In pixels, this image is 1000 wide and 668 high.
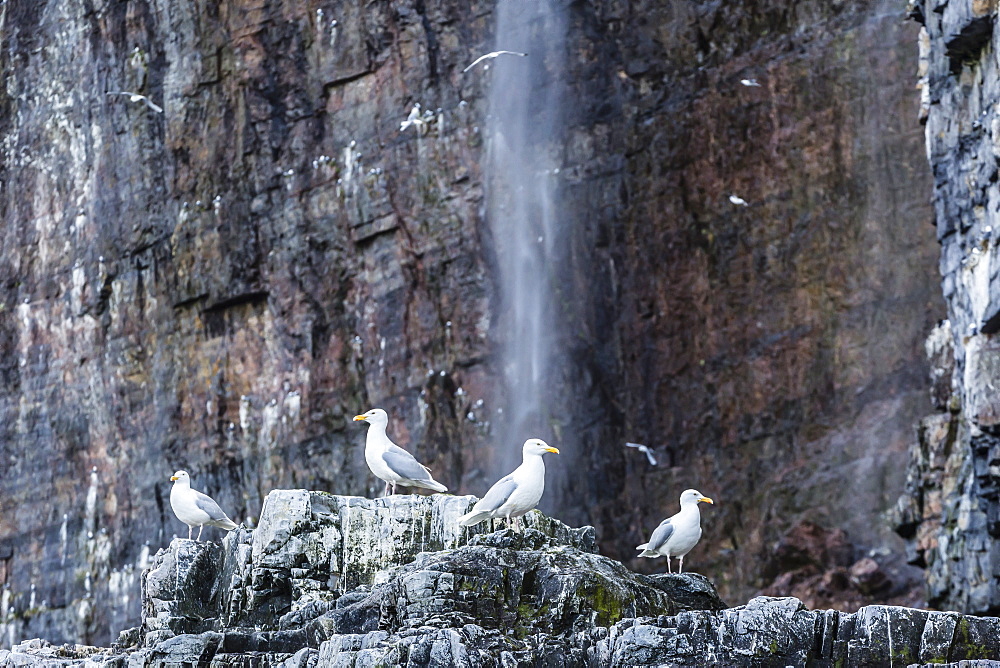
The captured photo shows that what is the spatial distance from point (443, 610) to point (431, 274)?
30.6 meters

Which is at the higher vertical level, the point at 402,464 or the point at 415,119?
the point at 415,119

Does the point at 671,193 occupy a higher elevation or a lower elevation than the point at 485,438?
higher

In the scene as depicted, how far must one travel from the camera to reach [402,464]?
27.9 metres

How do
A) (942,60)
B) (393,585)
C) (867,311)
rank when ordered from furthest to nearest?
(867,311) → (942,60) → (393,585)

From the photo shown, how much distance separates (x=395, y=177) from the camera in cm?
5372

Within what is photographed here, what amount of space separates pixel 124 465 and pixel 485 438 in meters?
12.7

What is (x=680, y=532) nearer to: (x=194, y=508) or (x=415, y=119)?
(x=194, y=508)

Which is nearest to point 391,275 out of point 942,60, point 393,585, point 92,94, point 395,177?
point 395,177

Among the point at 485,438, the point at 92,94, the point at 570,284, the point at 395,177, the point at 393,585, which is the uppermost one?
the point at 92,94

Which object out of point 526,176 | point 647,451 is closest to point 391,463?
point 647,451

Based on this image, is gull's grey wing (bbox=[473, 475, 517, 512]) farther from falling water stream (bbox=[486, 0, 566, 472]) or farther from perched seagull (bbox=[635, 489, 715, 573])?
falling water stream (bbox=[486, 0, 566, 472])

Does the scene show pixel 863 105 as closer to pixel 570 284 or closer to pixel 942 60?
pixel 570 284

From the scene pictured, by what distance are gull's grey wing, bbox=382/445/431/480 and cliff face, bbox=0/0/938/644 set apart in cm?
2183

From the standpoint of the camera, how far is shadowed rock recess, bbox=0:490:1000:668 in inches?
839
